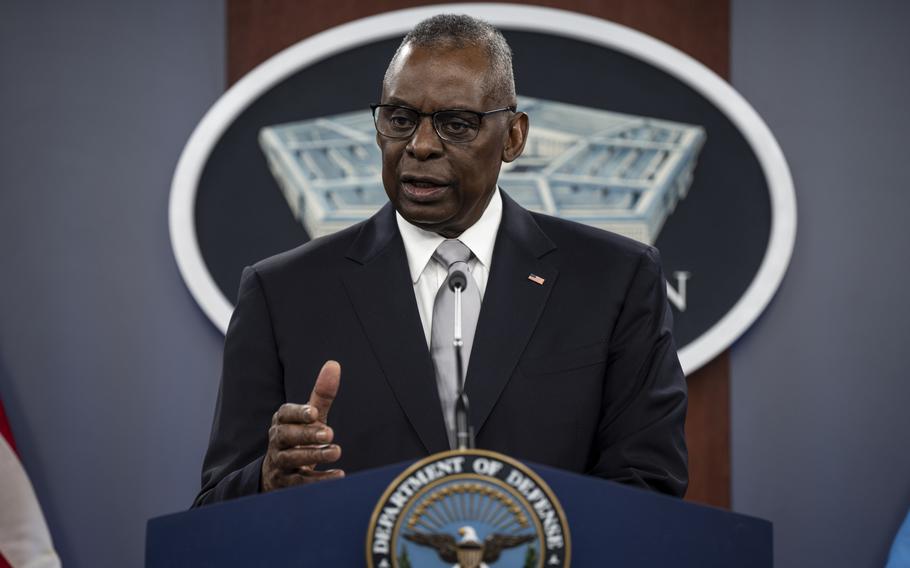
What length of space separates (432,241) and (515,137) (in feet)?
0.72

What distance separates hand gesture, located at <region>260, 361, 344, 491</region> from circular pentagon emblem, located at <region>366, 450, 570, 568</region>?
126 millimetres

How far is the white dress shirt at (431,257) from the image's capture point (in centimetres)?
158

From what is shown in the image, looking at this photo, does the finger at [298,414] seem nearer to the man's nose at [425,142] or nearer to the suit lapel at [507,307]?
the suit lapel at [507,307]

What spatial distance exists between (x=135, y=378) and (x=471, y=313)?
159cm

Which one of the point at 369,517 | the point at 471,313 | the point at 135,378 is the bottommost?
the point at 135,378

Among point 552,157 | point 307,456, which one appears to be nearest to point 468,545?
point 307,456

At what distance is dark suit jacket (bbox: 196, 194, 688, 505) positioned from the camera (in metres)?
1.45

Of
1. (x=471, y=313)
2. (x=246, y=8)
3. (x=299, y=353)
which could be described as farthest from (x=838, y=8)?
(x=299, y=353)

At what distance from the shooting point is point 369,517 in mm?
1012

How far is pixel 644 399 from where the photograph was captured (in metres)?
1.48

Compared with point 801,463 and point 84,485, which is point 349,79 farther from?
point 801,463

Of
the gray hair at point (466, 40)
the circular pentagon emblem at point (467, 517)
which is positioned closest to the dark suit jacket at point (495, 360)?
the gray hair at point (466, 40)

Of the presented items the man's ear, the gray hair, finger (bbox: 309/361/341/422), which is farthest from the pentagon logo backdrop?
finger (bbox: 309/361/341/422)

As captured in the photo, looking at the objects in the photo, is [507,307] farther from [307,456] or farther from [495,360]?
[307,456]
